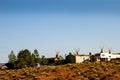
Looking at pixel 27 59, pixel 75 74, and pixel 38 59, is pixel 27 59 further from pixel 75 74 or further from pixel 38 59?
pixel 75 74

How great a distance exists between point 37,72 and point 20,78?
16.4ft

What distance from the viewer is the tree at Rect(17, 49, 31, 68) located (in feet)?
315

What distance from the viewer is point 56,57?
12319 centimetres

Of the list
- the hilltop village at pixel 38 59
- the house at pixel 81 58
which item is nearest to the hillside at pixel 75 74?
the hilltop village at pixel 38 59

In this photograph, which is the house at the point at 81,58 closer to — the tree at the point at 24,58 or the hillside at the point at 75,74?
the tree at the point at 24,58

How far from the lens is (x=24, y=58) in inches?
4006

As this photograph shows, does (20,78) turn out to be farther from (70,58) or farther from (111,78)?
(70,58)

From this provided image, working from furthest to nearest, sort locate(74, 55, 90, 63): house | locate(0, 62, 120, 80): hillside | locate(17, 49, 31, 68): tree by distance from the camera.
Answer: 1. locate(74, 55, 90, 63): house
2. locate(17, 49, 31, 68): tree
3. locate(0, 62, 120, 80): hillside

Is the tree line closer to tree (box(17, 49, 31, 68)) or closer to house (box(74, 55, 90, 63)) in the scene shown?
tree (box(17, 49, 31, 68))

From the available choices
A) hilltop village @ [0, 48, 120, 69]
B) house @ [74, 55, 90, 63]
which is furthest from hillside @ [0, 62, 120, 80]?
house @ [74, 55, 90, 63]

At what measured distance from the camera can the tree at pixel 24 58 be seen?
96125mm

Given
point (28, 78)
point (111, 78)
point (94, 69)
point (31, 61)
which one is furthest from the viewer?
point (31, 61)

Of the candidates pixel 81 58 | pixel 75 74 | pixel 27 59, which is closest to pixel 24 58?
pixel 27 59

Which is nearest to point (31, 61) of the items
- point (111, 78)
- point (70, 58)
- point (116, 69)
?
point (70, 58)
